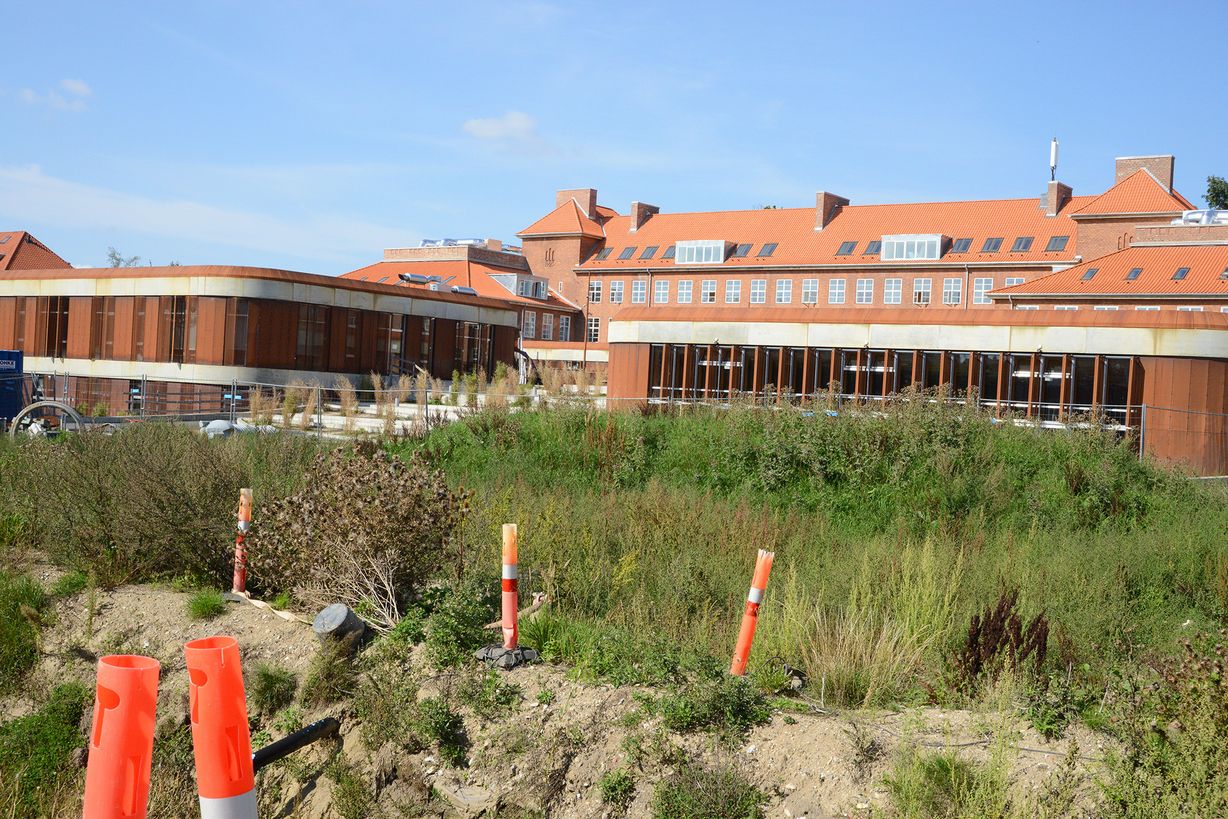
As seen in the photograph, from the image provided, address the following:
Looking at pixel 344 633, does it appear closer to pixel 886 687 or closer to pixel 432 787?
pixel 432 787

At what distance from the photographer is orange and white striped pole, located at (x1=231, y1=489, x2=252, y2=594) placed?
9945mm

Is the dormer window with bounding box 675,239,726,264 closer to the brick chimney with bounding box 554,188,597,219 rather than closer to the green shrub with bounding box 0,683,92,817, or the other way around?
the brick chimney with bounding box 554,188,597,219

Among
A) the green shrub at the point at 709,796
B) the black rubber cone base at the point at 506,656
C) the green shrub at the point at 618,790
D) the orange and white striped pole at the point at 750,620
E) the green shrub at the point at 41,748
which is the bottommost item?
the green shrub at the point at 41,748

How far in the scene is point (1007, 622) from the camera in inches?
297

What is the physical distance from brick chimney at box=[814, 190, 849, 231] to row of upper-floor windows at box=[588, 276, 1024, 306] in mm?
4312

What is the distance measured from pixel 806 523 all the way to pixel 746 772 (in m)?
7.68

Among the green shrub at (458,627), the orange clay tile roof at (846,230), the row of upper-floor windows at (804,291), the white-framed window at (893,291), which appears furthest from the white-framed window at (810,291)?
the green shrub at (458,627)

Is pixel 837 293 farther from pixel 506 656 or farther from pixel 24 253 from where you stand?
pixel 506 656

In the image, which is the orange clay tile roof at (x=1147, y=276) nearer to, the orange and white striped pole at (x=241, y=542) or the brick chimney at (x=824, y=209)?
the brick chimney at (x=824, y=209)

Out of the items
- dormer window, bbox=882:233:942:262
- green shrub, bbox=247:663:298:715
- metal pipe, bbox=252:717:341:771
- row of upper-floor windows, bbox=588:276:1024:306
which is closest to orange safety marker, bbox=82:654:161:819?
metal pipe, bbox=252:717:341:771

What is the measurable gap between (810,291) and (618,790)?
58990 millimetres

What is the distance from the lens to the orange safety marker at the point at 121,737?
12.2 feet

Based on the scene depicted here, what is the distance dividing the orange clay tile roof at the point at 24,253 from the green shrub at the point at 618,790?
56.4 metres

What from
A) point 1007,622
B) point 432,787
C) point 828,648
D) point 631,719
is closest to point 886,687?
point 828,648
